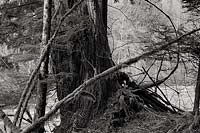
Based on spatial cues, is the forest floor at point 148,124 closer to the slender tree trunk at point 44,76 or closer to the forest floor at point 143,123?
the forest floor at point 143,123

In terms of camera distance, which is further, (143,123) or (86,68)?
(86,68)

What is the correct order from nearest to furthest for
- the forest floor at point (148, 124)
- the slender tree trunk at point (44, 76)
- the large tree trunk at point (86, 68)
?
the slender tree trunk at point (44, 76), the forest floor at point (148, 124), the large tree trunk at point (86, 68)

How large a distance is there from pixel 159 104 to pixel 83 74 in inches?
50.9

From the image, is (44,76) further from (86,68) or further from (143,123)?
(143,123)

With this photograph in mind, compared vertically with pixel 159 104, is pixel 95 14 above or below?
above

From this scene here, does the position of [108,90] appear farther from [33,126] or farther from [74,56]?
[33,126]

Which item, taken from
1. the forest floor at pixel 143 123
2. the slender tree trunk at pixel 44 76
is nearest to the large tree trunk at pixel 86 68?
the forest floor at pixel 143 123

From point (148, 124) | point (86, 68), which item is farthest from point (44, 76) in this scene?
point (148, 124)

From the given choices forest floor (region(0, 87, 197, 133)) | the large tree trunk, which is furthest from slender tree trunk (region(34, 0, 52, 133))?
the large tree trunk

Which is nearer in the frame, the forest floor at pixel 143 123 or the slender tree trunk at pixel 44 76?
the slender tree trunk at pixel 44 76

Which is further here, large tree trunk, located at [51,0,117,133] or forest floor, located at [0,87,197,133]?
large tree trunk, located at [51,0,117,133]

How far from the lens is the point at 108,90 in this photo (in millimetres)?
3756

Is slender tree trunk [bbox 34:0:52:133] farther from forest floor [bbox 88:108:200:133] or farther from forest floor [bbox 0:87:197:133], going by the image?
forest floor [bbox 88:108:200:133]

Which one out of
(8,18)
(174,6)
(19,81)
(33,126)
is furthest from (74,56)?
(174,6)
